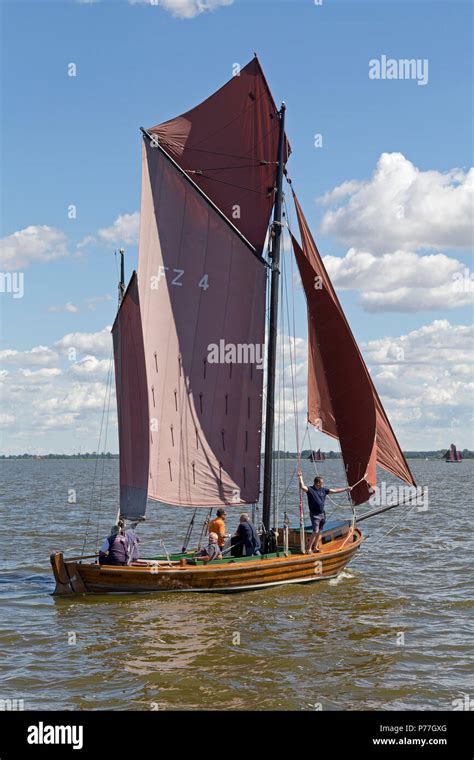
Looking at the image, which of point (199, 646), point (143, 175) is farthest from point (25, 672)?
point (143, 175)

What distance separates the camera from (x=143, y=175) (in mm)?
22281

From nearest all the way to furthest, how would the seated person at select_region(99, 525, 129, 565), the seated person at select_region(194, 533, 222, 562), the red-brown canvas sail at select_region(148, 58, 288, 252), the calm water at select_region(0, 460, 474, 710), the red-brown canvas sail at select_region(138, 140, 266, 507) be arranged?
the calm water at select_region(0, 460, 474, 710) < the seated person at select_region(99, 525, 129, 565) < the seated person at select_region(194, 533, 222, 562) < the red-brown canvas sail at select_region(138, 140, 266, 507) < the red-brown canvas sail at select_region(148, 58, 288, 252)

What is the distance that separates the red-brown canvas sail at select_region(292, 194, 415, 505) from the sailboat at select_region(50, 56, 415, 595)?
0.04 metres

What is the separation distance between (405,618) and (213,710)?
765cm

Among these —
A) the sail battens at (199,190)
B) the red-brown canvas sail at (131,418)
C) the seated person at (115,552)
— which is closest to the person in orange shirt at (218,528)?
the red-brown canvas sail at (131,418)

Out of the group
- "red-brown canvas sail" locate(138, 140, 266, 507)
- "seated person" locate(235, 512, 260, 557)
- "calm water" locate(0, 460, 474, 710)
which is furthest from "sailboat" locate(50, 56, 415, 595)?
"calm water" locate(0, 460, 474, 710)

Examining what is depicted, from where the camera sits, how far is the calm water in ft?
43.8

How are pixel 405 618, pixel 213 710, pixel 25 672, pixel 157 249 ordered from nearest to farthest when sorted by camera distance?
pixel 213 710 → pixel 25 672 → pixel 405 618 → pixel 157 249

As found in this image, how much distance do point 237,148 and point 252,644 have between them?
13.8m

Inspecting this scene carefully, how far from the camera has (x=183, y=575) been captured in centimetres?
2034

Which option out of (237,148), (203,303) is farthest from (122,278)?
(237,148)

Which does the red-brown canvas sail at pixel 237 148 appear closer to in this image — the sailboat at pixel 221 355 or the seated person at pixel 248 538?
the sailboat at pixel 221 355

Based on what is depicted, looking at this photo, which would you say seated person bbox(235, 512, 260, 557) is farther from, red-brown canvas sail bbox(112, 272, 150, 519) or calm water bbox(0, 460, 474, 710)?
red-brown canvas sail bbox(112, 272, 150, 519)
